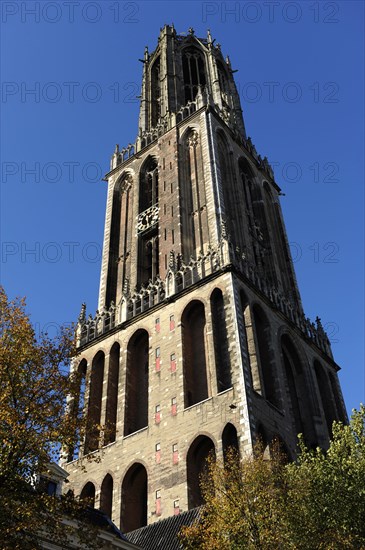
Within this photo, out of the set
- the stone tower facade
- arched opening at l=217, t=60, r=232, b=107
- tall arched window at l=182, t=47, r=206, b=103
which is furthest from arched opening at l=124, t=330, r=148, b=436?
tall arched window at l=182, t=47, r=206, b=103

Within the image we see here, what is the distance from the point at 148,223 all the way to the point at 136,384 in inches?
497

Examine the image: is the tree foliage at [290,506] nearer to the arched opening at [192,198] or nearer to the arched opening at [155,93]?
the arched opening at [192,198]

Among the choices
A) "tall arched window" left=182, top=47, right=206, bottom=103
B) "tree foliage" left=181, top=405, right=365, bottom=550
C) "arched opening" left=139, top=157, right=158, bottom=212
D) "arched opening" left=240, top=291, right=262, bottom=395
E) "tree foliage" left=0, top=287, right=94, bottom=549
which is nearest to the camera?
Result: "tree foliage" left=0, top=287, right=94, bottom=549

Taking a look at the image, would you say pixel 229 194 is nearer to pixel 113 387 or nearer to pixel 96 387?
pixel 113 387

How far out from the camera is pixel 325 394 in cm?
3659

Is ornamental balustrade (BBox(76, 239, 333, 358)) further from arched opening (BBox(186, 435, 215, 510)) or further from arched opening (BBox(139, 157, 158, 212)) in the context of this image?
arched opening (BBox(186, 435, 215, 510))

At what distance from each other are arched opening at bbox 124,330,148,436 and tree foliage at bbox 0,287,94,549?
15734 millimetres

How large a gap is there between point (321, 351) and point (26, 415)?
26373mm

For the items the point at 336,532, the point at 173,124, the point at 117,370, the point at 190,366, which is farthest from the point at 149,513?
the point at 173,124

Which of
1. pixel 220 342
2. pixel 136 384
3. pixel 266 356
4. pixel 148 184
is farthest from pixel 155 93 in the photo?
pixel 266 356

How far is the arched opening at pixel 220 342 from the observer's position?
29.9m

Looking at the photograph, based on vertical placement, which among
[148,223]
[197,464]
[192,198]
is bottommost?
[197,464]

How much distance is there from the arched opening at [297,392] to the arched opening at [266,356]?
1.92 metres

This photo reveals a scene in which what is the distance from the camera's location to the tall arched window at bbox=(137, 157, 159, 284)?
40625 mm
